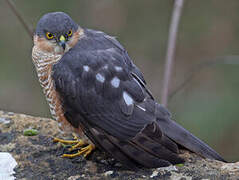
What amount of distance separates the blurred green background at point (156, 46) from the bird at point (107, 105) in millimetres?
3746

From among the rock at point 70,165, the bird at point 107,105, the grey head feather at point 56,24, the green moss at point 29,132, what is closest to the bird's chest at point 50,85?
the bird at point 107,105

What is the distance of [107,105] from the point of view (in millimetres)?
4191

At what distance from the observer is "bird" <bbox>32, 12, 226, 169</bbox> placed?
407 cm

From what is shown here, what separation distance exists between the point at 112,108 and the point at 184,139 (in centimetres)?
80

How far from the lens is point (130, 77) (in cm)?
439

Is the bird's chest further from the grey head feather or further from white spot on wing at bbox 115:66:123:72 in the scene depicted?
white spot on wing at bbox 115:66:123:72

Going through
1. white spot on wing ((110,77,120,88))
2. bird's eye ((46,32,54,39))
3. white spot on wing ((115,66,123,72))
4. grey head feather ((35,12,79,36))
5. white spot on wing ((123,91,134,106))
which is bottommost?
white spot on wing ((123,91,134,106))

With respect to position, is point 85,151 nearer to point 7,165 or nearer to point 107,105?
point 107,105

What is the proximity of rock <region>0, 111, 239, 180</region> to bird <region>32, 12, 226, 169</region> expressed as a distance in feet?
0.33

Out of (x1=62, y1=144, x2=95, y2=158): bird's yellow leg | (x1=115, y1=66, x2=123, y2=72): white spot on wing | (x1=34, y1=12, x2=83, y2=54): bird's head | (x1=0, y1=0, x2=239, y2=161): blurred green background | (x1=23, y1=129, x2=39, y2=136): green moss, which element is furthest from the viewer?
(x1=0, y1=0, x2=239, y2=161): blurred green background

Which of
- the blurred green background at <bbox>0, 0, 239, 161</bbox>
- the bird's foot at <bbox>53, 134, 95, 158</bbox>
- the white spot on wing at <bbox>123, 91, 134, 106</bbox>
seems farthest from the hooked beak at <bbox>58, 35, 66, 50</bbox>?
the blurred green background at <bbox>0, 0, 239, 161</bbox>

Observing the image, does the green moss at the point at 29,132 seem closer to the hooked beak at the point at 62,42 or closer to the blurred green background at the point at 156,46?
the hooked beak at the point at 62,42

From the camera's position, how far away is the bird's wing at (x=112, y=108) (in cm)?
406

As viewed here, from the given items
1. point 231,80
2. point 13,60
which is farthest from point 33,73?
point 231,80
